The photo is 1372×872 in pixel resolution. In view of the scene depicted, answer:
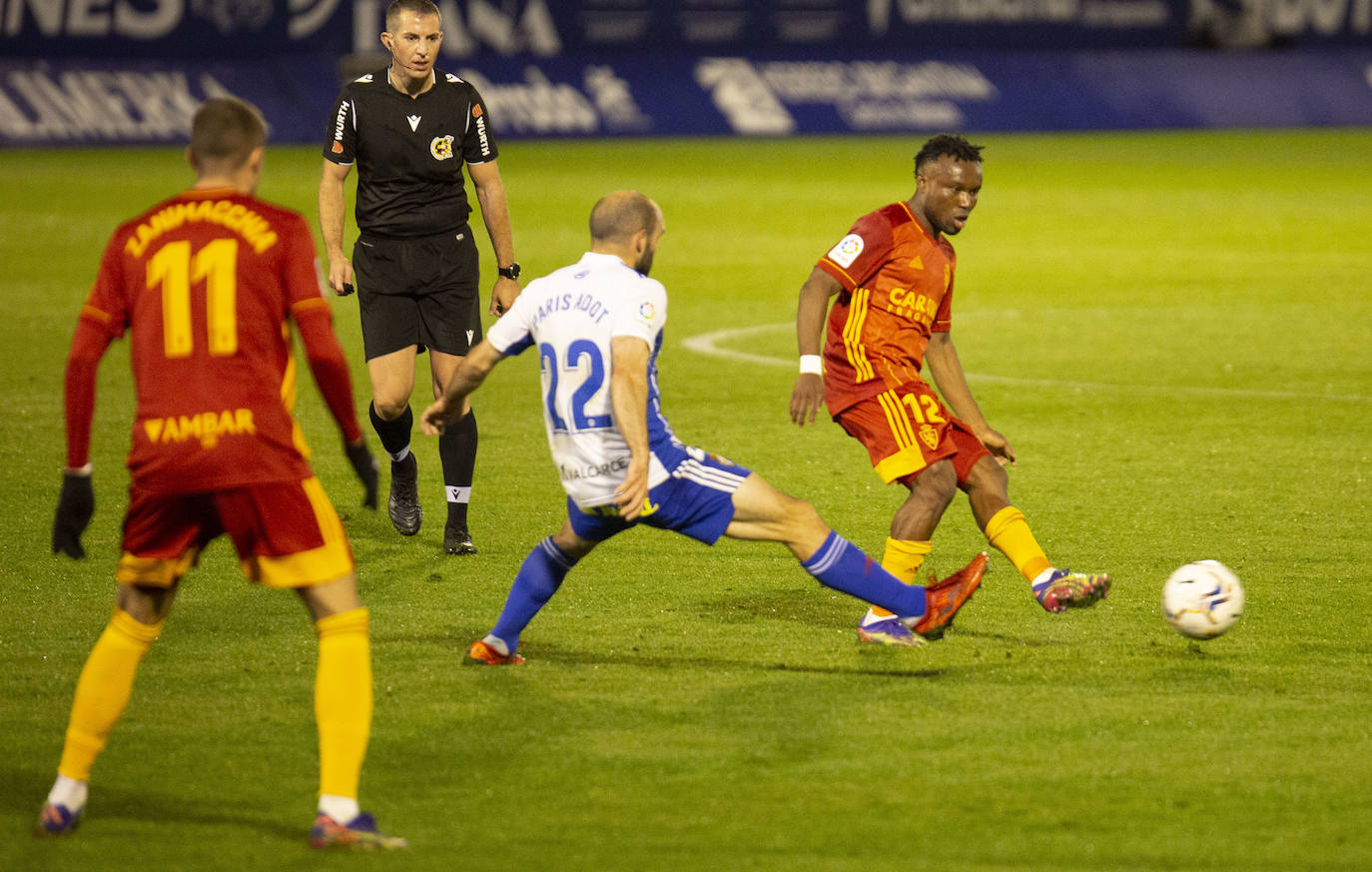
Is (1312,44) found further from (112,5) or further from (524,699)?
(524,699)

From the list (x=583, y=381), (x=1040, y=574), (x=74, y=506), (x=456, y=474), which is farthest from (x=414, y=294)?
(x=74, y=506)

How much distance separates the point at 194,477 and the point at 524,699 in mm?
1544

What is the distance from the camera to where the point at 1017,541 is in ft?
19.9

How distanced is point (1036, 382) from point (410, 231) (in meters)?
5.26

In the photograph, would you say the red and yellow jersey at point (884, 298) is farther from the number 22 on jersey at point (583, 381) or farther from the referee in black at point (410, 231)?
the referee in black at point (410, 231)

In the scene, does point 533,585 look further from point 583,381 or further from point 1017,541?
point 1017,541

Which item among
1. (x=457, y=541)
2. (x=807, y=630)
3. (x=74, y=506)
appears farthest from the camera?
(x=457, y=541)

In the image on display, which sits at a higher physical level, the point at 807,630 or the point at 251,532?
the point at 251,532

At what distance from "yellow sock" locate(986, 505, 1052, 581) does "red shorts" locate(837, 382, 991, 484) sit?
210mm

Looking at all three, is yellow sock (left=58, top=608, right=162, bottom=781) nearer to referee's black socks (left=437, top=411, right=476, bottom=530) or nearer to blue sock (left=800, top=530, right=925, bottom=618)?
blue sock (left=800, top=530, right=925, bottom=618)

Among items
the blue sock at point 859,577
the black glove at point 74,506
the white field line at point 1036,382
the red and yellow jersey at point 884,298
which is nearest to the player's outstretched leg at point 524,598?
the blue sock at point 859,577

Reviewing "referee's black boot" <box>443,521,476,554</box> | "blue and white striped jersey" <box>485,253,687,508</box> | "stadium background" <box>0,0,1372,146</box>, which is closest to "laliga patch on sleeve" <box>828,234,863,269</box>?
"blue and white striped jersey" <box>485,253,687,508</box>

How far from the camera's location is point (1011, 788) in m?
4.56

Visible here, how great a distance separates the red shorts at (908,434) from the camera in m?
6.07
